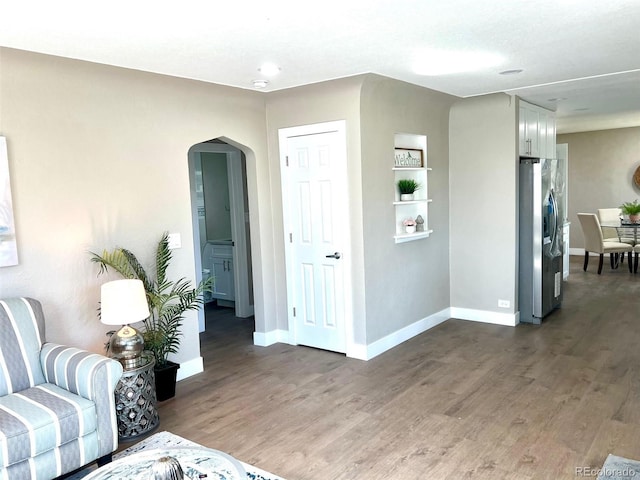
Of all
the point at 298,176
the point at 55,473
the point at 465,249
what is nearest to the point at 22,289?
the point at 55,473

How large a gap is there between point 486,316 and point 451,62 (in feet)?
9.87

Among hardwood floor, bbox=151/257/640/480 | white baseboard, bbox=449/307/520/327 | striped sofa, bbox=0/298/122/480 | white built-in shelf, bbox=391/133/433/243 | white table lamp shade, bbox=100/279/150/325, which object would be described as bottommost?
hardwood floor, bbox=151/257/640/480

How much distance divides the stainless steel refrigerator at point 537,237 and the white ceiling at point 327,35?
1.27 m

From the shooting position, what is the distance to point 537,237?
5.42 metres

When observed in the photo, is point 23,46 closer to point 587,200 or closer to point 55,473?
point 55,473

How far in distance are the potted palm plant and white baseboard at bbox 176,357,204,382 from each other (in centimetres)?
22

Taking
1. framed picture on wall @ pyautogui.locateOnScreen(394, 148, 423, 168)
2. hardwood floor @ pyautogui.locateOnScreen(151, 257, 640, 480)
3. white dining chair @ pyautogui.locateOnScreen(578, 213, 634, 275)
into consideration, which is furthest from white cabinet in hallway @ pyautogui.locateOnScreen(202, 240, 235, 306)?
white dining chair @ pyautogui.locateOnScreen(578, 213, 634, 275)

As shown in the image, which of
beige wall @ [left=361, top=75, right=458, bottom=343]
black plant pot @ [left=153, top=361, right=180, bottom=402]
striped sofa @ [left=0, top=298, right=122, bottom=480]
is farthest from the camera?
beige wall @ [left=361, top=75, right=458, bottom=343]

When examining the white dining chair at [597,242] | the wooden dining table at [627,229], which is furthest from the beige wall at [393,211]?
the wooden dining table at [627,229]

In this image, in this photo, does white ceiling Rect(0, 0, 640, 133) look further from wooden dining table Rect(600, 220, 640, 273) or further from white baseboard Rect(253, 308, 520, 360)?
wooden dining table Rect(600, 220, 640, 273)

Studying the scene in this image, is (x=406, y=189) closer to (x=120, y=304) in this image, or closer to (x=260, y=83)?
(x=260, y=83)

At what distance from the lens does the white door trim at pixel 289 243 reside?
4547 millimetres

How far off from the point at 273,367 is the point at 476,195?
115 inches

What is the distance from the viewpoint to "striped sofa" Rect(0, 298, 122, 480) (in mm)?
2428
